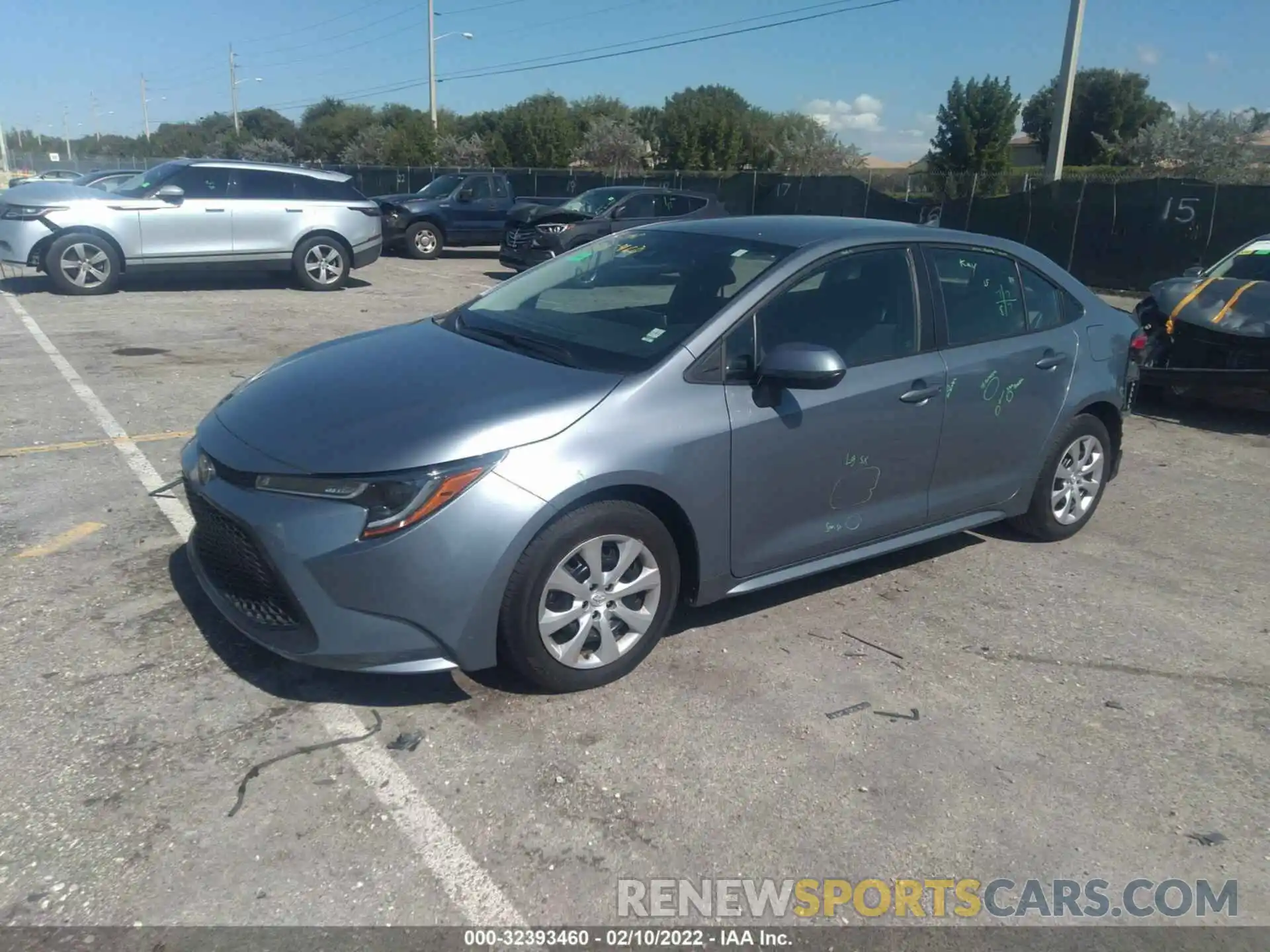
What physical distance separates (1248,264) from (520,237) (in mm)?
11517

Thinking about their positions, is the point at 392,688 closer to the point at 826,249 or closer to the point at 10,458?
the point at 826,249

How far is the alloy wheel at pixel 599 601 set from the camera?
357 cm

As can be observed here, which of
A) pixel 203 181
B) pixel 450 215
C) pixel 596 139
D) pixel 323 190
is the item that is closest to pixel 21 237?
pixel 203 181

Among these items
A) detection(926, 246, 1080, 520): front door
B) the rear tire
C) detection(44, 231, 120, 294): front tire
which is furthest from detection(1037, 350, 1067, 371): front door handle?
the rear tire

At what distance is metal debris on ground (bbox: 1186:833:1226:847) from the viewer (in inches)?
123

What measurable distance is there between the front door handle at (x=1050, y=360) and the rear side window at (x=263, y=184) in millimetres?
11891

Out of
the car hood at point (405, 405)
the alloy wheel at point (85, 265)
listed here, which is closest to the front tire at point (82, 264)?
the alloy wheel at point (85, 265)

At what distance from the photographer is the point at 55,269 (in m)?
12.9

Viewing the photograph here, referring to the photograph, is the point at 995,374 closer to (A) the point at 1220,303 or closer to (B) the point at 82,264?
(A) the point at 1220,303

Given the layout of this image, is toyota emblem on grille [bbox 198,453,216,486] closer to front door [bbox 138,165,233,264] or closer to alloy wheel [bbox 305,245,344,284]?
front door [bbox 138,165,233,264]

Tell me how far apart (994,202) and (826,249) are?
61.4ft

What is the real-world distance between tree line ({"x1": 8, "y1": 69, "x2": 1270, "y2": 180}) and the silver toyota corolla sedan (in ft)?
120

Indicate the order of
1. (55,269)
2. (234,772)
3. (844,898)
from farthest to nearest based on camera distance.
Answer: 1. (55,269)
2. (234,772)
3. (844,898)

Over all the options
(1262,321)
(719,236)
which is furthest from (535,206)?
(719,236)
